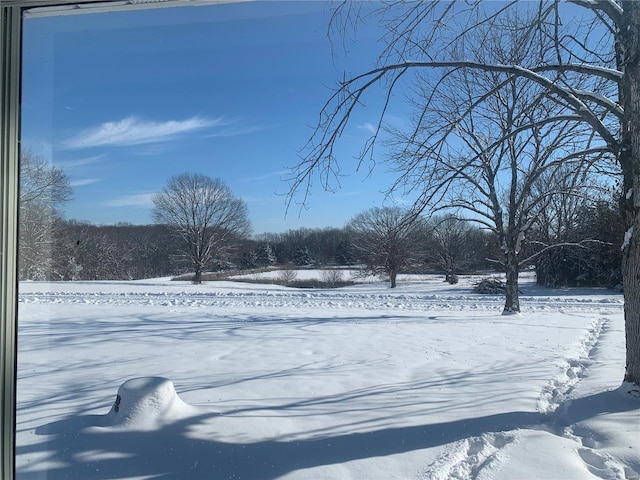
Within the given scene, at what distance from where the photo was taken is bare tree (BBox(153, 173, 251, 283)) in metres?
2.67

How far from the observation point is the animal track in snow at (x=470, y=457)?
178 centimetres

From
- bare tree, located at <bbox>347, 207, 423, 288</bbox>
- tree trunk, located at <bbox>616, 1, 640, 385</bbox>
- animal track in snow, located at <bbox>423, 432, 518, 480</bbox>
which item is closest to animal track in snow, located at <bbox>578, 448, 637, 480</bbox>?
animal track in snow, located at <bbox>423, 432, 518, 480</bbox>

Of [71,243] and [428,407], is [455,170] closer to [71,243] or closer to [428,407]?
[428,407]

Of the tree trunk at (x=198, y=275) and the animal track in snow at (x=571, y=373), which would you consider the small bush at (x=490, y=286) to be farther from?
the tree trunk at (x=198, y=275)

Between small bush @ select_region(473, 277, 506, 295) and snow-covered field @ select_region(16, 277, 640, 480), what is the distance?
10 centimetres

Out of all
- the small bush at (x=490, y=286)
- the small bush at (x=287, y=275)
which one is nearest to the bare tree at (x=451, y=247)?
the small bush at (x=490, y=286)

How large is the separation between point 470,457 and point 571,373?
4.61 ft

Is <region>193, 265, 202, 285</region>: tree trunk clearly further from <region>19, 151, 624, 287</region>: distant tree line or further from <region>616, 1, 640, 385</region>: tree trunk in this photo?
<region>616, 1, 640, 385</region>: tree trunk

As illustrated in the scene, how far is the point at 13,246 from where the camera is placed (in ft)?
5.70

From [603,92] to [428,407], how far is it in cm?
221

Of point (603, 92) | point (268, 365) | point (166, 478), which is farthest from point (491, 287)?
point (166, 478)

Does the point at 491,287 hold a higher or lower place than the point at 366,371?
higher

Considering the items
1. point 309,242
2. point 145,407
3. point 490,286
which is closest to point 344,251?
point 309,242

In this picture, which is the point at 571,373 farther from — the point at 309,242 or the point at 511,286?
the point at 309,242
